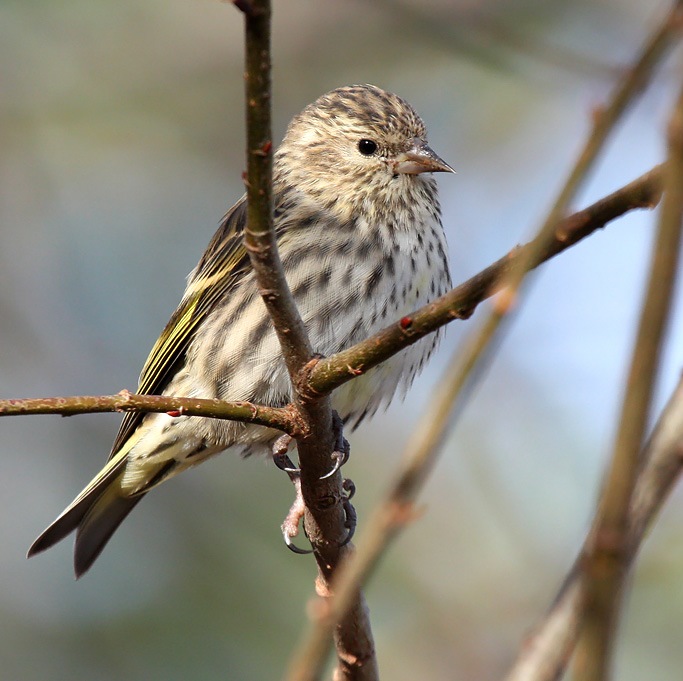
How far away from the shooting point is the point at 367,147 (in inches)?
194

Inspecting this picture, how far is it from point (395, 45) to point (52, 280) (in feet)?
11.5

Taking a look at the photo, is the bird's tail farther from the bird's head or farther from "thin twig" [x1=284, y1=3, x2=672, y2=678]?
"thin twig" [x1=284, y1=3, x2=672, y2=678]

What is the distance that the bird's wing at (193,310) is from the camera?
4703 millimetres

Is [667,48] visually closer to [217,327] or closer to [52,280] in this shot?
[217,327]

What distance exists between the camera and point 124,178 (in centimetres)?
949

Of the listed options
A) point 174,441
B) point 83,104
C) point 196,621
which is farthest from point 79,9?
point 174,441

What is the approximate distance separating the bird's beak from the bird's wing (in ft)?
2.44

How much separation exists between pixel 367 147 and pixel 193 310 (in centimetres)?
109

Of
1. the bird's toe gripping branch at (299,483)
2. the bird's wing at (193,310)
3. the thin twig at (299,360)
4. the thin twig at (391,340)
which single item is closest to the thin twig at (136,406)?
the thin twig at (391,340)

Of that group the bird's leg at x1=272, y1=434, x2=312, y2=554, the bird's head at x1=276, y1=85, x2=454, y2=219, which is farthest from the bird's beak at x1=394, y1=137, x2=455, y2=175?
the bird's leg at x1=272, y1=434, x2=312, y2=554

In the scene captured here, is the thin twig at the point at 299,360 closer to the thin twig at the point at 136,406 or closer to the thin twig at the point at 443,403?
the thin twig at the point at 136,406

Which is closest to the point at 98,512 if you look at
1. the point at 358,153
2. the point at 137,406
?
the point at 358,153

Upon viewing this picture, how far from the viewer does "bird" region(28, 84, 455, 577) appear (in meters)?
4.25

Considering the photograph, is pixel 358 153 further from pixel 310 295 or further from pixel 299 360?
pixel 299 360
